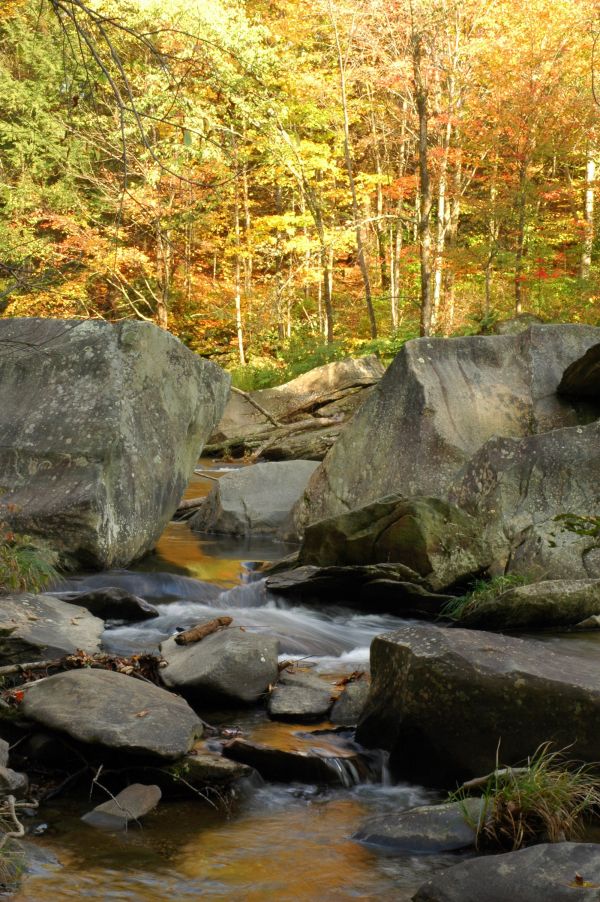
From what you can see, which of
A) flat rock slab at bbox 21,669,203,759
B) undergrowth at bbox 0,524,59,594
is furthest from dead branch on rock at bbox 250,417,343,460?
flat rock slab at bbox 21,669,203,759

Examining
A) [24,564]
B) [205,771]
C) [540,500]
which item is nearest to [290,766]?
[205,771]

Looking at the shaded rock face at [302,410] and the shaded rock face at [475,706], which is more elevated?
the shaded rock face at [302,410]

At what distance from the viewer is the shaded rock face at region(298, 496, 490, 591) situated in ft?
22.6

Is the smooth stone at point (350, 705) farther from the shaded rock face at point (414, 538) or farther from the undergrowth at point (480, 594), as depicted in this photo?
the shaded rock face at point (414, 538)

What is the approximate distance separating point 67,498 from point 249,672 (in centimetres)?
294

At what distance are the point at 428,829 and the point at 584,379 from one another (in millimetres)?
6417

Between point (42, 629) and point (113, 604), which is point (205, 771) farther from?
point (113, 604)

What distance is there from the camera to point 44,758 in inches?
155

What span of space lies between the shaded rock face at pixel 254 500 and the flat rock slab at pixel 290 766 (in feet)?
18.9

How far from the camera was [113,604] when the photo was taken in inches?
251

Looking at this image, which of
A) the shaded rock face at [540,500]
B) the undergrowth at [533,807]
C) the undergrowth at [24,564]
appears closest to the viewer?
the undergrowth at [533,807]

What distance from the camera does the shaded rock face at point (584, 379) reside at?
28.6 feet

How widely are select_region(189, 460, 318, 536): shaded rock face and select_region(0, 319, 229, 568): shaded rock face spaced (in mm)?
1550

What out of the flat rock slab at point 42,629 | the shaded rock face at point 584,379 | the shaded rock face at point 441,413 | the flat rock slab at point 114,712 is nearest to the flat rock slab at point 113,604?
the flat rock slab at point 42,629
